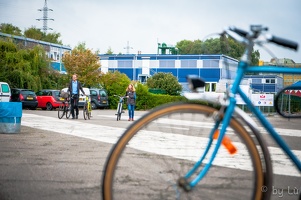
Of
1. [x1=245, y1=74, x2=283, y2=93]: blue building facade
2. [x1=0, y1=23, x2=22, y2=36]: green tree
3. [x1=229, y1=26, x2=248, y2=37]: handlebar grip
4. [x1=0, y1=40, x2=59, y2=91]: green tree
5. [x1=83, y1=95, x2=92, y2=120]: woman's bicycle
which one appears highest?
[x1=0, y1=23, x2=22, y2=36]: green tree

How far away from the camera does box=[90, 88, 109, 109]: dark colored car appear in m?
37.6

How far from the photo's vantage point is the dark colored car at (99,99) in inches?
1481

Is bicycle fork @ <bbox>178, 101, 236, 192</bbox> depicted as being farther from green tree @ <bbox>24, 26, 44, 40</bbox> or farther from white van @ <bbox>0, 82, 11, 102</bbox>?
green tree @ <bbox>24, 26, 44, 40</bbox>

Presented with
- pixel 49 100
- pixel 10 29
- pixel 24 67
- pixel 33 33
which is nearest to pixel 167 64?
pixel 33 33

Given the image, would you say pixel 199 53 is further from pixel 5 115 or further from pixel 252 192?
pixel 5 115

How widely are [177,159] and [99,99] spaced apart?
35.3m

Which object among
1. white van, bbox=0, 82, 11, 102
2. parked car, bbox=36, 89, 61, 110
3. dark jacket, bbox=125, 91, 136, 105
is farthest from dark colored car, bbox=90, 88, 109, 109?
dark jacket, bbox=125, 91, 136, 105

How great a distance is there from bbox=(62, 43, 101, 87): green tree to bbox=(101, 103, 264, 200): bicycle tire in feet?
144

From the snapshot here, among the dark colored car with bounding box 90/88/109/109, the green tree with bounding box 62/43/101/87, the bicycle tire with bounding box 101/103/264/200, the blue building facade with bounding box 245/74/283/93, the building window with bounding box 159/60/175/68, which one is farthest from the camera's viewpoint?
the building window with bounding box 159/60/175/68

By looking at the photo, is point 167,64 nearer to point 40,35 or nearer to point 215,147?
point 40,35

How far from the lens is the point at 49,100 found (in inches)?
1387

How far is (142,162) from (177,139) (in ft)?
1.03

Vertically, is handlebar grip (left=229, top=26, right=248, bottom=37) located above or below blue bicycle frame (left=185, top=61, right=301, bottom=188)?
above

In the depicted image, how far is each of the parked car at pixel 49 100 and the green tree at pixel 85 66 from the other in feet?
35.1
